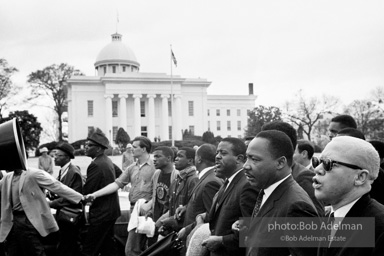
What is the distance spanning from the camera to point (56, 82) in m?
66.9

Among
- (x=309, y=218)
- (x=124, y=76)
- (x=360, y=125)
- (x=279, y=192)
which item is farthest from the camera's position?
(x=124, y=76)

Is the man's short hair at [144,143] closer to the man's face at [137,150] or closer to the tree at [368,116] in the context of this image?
the man's face at [137,150]

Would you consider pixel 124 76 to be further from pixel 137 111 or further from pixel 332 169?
pixel 332 169

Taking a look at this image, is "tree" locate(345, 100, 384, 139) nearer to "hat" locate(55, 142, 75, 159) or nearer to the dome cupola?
the dome cupola

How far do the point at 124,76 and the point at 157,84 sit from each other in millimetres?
5463

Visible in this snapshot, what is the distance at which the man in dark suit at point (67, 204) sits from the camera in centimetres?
658

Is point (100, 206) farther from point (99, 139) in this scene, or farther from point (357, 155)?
point (357, 155)

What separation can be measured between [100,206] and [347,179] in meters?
4.68

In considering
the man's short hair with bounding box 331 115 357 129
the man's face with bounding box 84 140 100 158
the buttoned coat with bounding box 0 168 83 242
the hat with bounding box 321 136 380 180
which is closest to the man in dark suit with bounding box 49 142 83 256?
the man's face with bounding box 84 140 100 158

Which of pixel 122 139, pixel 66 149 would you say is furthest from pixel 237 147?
pixel 122 139

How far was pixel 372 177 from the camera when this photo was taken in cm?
266

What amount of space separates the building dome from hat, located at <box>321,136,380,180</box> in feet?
254

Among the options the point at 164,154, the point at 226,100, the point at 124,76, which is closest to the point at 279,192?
the point at 164,154

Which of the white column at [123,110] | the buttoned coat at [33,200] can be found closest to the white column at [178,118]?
the white column at [123,110]
